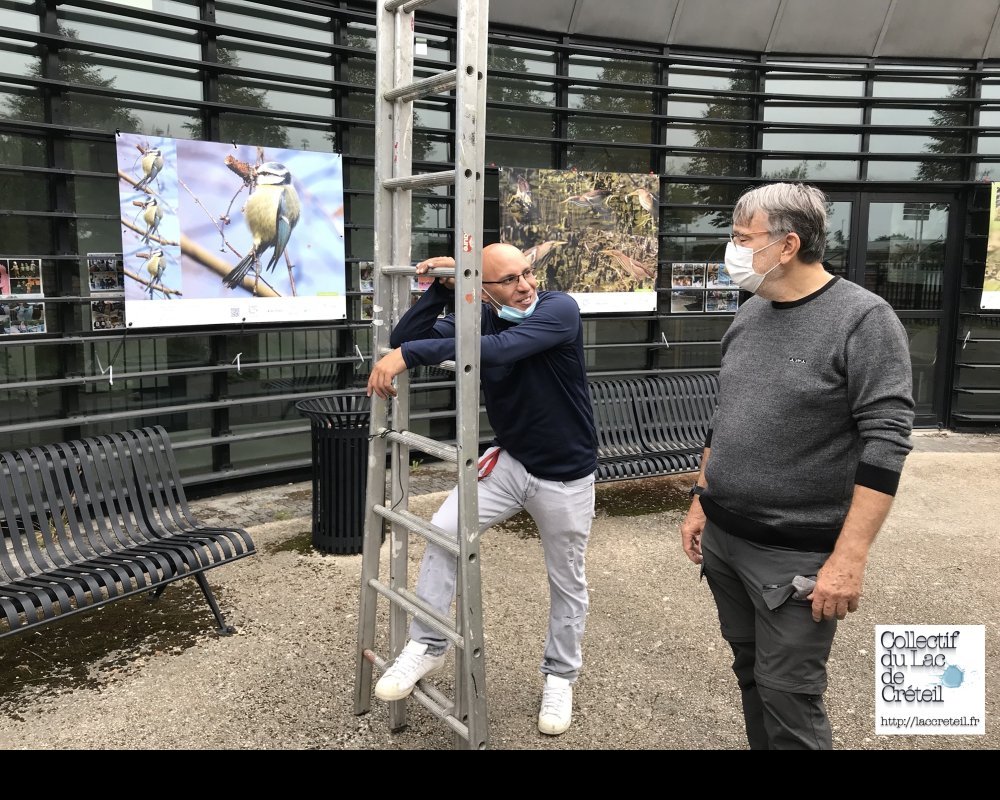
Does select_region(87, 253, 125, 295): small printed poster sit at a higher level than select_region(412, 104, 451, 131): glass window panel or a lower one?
Result: lower

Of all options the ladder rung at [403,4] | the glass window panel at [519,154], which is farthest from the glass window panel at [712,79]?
the ladder rung at [403,4]

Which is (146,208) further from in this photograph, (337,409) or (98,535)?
(98,535)

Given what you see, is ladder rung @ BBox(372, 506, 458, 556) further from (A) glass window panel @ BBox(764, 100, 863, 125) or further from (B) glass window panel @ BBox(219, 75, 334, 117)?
(A) glass window panel @ BBox(764, 100, 863, 125)

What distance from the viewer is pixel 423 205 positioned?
838cm

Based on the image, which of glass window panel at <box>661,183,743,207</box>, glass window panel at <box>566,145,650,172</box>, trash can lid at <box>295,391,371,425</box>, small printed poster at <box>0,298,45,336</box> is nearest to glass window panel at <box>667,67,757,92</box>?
glass window panel at <box>566,145,650,172</box>

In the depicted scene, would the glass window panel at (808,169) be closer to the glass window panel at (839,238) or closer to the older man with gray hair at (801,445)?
the glass window panel at (839,238)

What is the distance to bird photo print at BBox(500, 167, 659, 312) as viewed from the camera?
28.1ft

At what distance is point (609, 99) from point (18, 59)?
5.58 m

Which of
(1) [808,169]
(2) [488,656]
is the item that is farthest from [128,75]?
(1) [808,169]

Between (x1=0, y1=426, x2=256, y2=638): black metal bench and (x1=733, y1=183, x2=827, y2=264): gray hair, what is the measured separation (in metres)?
3.22

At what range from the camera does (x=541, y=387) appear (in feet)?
11.4

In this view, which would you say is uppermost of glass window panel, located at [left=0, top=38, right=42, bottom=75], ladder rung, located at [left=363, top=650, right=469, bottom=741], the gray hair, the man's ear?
glass window panel, located at [left=0, top=38, right=42, bottom=75]
